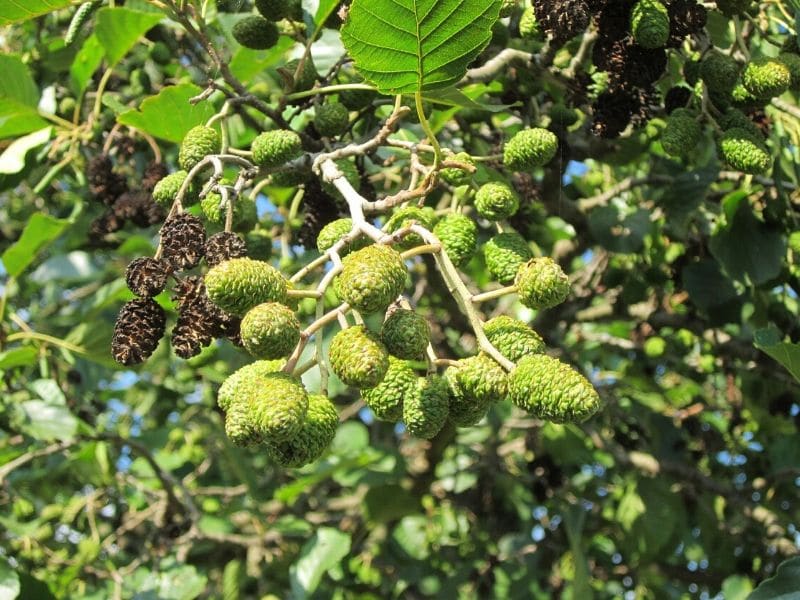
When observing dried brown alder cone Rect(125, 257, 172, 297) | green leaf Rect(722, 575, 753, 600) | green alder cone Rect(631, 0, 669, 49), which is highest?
green alder cone Rect(631, 0, 669, 49)

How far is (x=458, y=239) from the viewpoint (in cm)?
124

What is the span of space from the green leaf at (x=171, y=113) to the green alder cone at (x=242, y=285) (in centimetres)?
76

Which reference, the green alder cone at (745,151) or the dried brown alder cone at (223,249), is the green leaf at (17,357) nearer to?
the dried brown alder cone at (223,249)

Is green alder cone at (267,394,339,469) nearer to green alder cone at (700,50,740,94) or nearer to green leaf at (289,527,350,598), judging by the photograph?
green alder cone at (700,50,740,94)

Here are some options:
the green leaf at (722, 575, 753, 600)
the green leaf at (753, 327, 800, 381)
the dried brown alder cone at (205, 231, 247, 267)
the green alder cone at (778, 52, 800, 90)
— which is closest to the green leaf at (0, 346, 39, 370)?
the dried brown alder cone at (205, 231, 247, 267)

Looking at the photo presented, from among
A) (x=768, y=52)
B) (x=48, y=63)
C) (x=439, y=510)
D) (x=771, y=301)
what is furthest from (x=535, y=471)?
(x=48, y=63)

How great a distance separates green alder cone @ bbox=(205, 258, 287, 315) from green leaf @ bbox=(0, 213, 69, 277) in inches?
54.6

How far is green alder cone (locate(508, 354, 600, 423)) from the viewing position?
3.04 feet

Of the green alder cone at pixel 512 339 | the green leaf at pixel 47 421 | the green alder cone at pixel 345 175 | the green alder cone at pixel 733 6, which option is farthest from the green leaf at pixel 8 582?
the green alder cone at pixel 733 6

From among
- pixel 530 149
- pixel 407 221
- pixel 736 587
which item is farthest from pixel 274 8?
pixel 736 587

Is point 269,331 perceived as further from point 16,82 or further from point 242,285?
point 16,82

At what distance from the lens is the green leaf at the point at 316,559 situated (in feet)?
8.34

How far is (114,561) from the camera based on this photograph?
3.12 meters

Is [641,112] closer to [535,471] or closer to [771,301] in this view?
[771,301]
